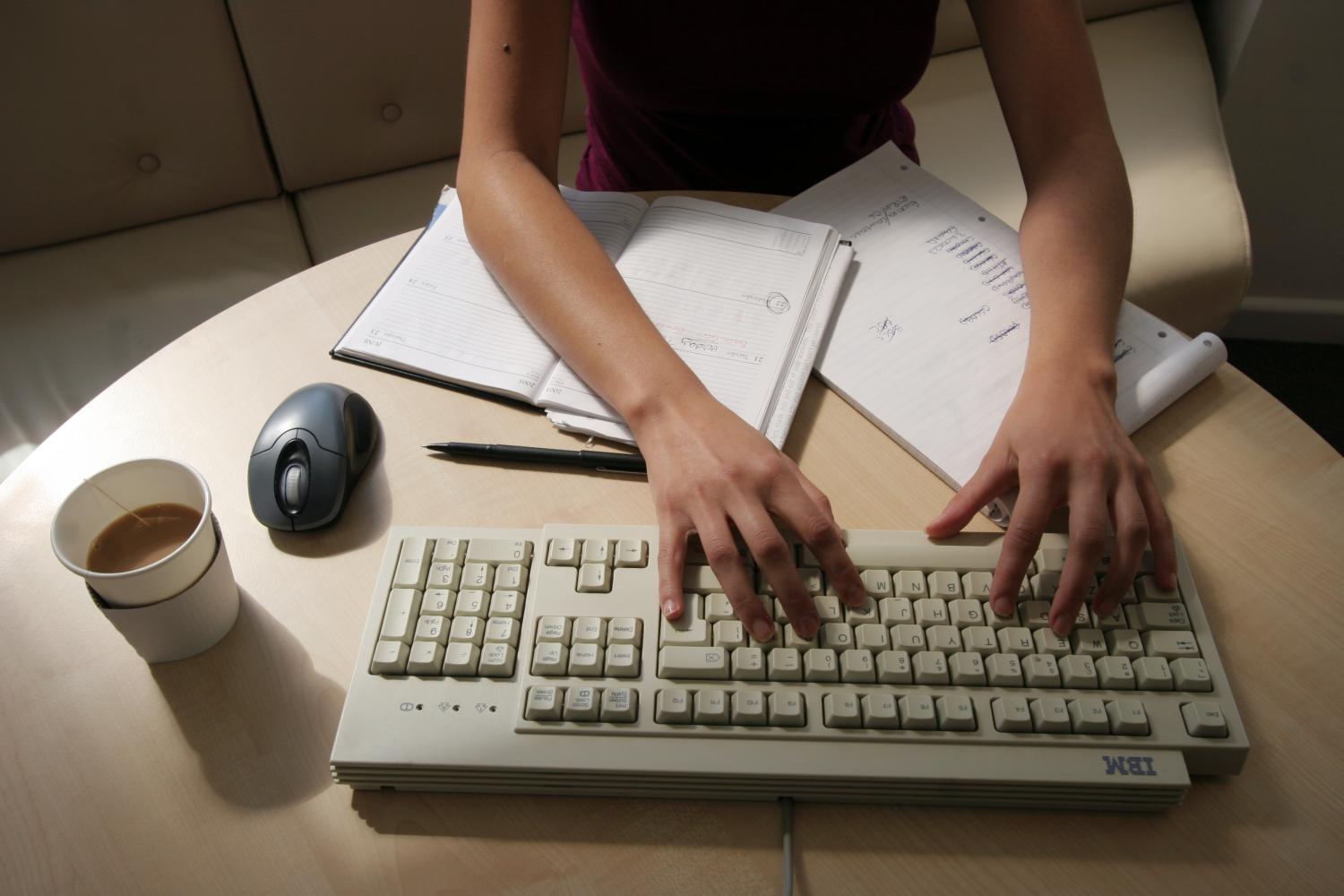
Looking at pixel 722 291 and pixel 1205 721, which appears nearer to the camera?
pixel 1205 721

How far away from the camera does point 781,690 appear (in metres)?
0.57

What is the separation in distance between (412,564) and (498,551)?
5 centimetres

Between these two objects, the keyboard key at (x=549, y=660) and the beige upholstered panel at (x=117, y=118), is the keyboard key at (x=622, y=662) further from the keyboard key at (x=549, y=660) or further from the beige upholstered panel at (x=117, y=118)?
the beige upholstered panel at (x=117, y=118)

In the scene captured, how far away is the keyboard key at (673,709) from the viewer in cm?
56

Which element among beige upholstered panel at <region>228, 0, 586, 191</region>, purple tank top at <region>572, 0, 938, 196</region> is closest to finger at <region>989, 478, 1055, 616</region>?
purple tank top at <region>572, 0, 938, 196</region>

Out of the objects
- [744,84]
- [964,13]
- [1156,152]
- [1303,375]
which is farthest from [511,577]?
[1303,375]

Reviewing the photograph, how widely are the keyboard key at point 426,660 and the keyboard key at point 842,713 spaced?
0.23 meters

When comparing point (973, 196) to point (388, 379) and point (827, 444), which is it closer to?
point (827, 444)

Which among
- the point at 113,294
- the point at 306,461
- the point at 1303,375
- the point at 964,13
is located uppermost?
the point at 306,461

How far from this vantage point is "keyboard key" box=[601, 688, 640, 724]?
0.56 meters

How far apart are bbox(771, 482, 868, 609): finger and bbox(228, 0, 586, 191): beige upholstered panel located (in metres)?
1.08

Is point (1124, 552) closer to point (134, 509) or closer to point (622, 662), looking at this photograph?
point (622, 662)

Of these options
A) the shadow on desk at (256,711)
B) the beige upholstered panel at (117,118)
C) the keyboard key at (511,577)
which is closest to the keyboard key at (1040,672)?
the keyboard key at (511,577)

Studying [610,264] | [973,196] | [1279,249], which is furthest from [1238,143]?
[610,264]
